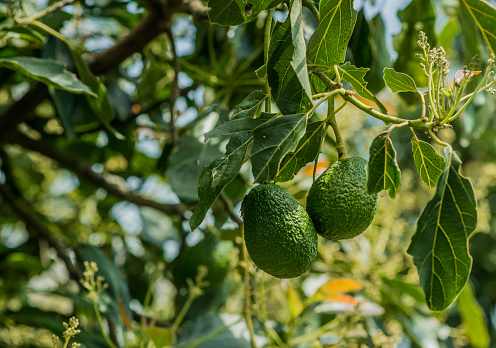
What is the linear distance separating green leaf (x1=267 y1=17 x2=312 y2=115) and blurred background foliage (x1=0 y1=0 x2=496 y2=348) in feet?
1.30

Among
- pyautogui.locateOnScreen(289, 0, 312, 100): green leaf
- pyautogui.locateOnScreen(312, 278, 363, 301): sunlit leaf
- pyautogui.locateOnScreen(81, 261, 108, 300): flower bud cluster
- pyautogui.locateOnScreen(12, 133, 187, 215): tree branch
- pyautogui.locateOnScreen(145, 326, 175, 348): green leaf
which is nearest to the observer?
pyautogui.locateOnScreen(289, 0, 312, 100): green leaf

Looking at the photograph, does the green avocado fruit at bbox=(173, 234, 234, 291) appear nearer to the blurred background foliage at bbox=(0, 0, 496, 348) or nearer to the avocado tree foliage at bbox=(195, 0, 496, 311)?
the blurred background foliage at bbox=(0, 0, 496, 348)

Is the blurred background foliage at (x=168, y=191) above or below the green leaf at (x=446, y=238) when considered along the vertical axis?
below

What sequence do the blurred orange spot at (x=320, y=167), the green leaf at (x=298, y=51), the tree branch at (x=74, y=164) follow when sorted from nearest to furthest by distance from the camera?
the green leaf at (x=298, y=51)
the tree branch at (x=74, y=164)
the blurred orange spot at (x=320, y=167)

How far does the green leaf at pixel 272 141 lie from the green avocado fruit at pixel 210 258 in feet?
2.34

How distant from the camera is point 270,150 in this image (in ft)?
2.51

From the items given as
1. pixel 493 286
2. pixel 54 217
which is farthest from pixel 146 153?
pixel 493 286

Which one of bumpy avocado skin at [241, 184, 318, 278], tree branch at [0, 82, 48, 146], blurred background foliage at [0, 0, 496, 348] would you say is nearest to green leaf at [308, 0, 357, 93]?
bumpy avocado skin at [241, 184, 318, 278]

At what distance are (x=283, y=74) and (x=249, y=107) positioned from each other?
70mm

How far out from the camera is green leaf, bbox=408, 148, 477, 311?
775 millimetres

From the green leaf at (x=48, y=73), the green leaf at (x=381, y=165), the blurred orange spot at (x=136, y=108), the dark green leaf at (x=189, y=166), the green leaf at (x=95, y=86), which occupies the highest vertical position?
the green leaf at (x=381, y=165)

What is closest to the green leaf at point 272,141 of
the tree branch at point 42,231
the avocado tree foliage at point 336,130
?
the avocado tree foliage at point 336,130

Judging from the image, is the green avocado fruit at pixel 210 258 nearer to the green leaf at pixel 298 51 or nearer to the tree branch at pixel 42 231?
the tree branch at pixel 42 231

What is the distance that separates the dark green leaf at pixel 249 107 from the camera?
81 centimetres
